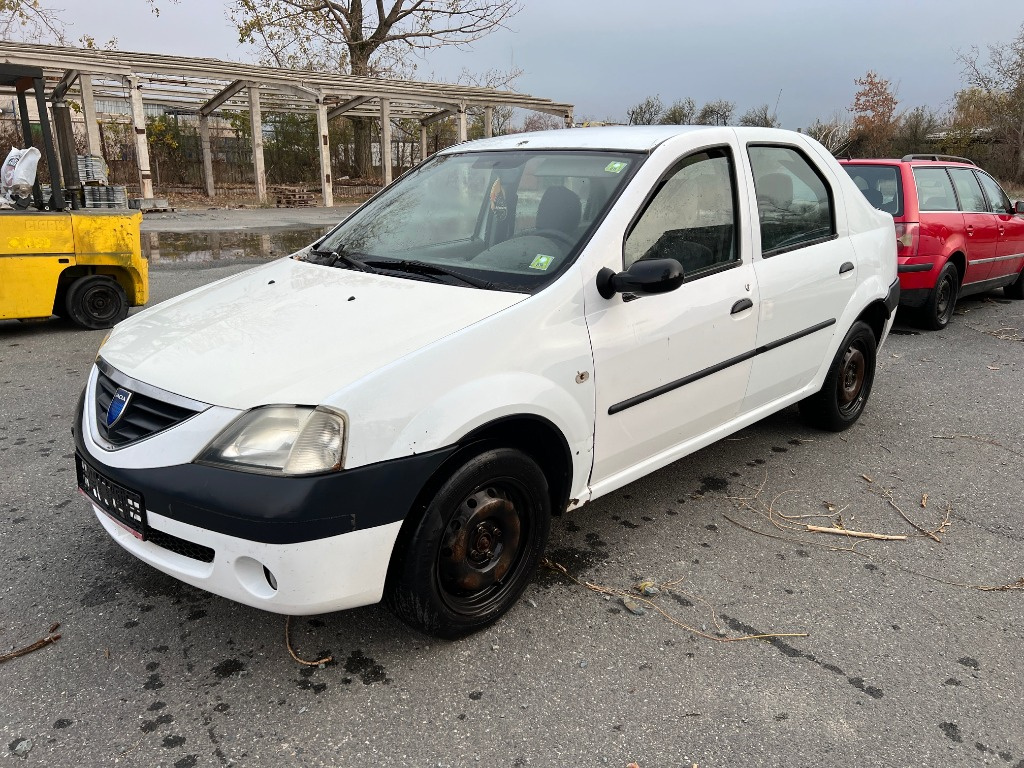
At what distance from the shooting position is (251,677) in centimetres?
247

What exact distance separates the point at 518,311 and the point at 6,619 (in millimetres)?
2166

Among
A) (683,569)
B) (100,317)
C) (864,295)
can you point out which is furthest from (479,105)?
(683,569)

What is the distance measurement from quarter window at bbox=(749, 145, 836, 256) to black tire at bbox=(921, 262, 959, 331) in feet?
13.7

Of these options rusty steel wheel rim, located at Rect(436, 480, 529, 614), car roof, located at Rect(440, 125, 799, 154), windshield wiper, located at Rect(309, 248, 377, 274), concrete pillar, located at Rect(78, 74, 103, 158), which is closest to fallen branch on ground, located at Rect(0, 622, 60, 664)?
rusty steel wheel rim, located at Rect(436, 480, 529, 614)

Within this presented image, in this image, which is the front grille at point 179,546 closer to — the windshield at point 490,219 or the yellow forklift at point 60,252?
the windshield at point 490,219

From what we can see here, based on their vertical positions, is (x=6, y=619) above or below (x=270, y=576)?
below

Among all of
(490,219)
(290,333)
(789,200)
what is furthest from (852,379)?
(290,333)

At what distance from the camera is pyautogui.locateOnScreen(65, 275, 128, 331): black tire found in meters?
7.05

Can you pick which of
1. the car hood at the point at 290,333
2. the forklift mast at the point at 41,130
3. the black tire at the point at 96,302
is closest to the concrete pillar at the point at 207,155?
the forklift mast at the point at 41,130

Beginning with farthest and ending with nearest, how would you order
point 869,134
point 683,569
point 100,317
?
point 869,134, point 100,317, point 683,569

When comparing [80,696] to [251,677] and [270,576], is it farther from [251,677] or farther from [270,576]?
[270,576]

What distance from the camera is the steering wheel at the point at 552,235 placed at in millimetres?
2949

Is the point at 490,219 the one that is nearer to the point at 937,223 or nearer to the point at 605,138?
the point at 605,138

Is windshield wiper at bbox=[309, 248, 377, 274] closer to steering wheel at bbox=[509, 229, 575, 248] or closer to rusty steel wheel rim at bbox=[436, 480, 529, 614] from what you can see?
steering wheel at bbox=[509, 229, 575, 248]
